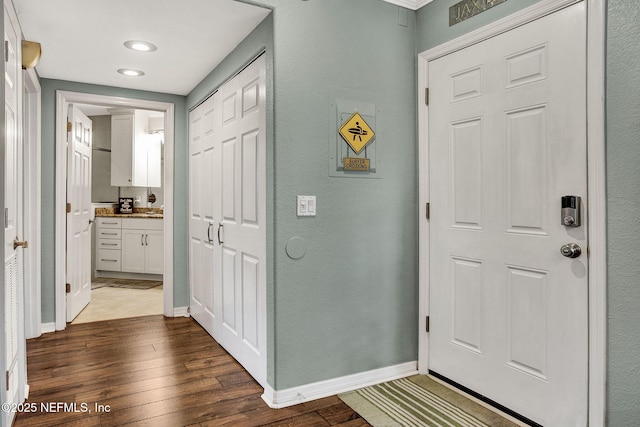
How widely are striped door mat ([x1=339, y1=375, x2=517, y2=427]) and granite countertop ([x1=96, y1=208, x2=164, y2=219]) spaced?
4280 mm

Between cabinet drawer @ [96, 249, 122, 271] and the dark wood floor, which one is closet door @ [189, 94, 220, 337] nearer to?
the dark wood floor

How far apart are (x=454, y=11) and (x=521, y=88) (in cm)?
68

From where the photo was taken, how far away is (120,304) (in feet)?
14.7

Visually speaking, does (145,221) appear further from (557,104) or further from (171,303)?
(557,104)

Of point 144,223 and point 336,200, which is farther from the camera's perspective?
point 144,223

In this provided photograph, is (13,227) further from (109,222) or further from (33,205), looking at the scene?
(109,222)

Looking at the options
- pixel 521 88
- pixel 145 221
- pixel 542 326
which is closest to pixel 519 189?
pixel 521 88

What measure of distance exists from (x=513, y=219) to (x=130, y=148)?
5.58 m

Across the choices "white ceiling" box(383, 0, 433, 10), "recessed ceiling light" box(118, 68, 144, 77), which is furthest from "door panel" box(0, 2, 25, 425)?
"white ceiling" box(383, 0, 433, 10)

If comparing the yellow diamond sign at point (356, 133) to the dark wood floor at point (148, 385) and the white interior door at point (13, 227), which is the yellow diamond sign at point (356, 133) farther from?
the white interior door at point (13, 227)

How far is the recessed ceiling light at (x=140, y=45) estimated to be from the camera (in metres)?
2.77

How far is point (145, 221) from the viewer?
5.81 m

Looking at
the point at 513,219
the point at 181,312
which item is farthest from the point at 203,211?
the point at 513,219

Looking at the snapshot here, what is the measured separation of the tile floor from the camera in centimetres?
405
